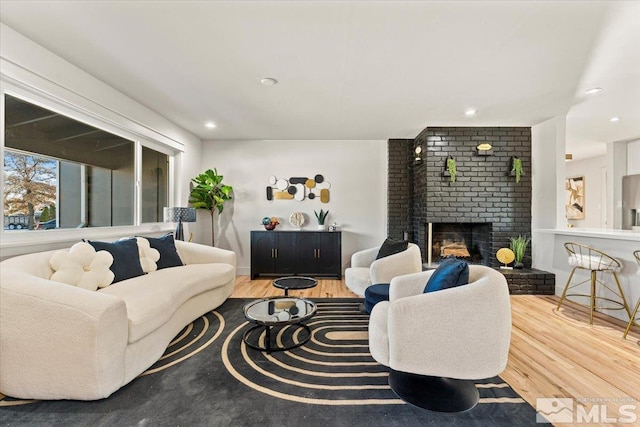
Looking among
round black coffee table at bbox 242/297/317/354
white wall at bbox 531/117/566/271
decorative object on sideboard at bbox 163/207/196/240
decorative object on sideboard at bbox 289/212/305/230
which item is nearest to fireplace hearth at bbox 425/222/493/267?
white wall at bbox 531/117/566/271

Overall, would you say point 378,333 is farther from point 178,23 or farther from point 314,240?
point 314,240

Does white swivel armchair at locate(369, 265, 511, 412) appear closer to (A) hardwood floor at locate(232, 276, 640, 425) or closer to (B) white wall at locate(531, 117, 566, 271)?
(A) hardwood floor at locate(232, 276, 640, 425)

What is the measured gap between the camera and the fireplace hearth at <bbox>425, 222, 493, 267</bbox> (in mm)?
4496

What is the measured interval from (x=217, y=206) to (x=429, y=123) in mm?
3553

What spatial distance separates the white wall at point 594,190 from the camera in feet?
20.2

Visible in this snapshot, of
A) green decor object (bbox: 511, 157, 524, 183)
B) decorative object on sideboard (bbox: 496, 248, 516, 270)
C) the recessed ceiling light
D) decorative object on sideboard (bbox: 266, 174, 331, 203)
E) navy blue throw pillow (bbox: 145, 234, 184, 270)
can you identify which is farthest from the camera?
decorative object on sideboard (bbox: 266, 174, 331, 203)

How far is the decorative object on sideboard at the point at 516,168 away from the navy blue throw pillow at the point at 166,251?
474 centimetres

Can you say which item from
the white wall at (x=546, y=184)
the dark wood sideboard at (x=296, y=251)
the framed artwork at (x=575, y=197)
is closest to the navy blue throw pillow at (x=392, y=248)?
the dark wood sideboard at (x=296, y=251)

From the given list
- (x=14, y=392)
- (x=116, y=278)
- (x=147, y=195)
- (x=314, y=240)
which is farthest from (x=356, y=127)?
(x=14, y=392)

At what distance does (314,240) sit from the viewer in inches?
181

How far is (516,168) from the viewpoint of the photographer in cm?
412

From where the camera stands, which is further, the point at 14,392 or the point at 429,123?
the point at 429,123

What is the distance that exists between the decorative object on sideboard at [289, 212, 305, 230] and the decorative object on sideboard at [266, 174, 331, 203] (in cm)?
27

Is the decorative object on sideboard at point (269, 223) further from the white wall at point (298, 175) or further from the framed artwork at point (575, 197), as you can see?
the framed artwork at point (575, 197)
